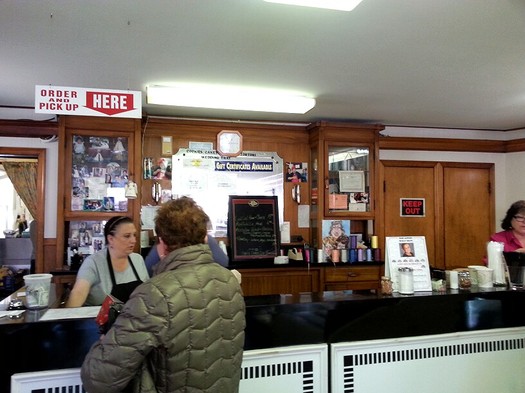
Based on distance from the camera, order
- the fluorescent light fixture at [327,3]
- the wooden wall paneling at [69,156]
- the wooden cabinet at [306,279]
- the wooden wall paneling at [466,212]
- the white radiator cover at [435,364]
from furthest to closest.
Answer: the wooden wall paneling at [466,212]
the wooden cabinet at [306,279]
the wooden wall paneling at [69,156]
the white radiator cover at [435,364]
the fluorescent light fixture at [327,3]

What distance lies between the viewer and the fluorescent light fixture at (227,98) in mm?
3604

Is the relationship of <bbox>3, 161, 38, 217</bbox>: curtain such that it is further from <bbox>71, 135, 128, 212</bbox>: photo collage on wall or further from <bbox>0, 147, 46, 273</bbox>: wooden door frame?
<bbox>71, 135, 128, 212</bbox>: photo collage on wall

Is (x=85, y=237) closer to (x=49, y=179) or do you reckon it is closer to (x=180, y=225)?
(x=49, y=179)

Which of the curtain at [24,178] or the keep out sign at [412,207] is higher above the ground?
the curtain at [24,178]

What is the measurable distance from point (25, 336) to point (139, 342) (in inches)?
30.6

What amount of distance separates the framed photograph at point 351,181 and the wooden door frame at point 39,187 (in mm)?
3271

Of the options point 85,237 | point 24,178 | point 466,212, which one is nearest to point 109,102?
point 85,237

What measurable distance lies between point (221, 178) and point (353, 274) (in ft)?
6.10

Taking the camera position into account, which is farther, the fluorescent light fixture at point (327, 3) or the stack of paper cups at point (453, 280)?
the stack of paper cups at point (453, 280)

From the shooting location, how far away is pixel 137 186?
4.26 m

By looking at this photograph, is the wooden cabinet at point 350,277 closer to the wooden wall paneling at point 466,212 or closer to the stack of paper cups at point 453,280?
the wooden wall paneling at point 466,212

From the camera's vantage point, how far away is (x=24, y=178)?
578 cm

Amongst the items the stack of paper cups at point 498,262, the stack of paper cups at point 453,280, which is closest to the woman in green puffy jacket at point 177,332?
the stack of paper cups at point 453,280

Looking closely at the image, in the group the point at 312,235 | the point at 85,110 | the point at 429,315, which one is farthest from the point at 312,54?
the point at 312,235
